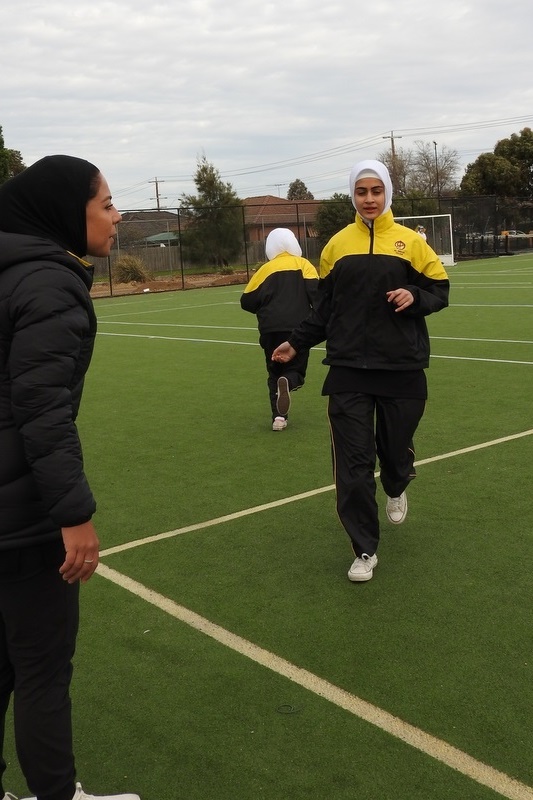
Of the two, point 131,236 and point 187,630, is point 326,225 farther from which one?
point 187,630

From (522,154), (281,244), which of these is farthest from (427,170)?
(281,244)

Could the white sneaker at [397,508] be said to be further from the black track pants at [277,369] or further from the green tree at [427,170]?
the green tree at [427,170]

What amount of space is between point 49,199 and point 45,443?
0.68 m

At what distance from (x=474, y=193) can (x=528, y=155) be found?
15.5ft

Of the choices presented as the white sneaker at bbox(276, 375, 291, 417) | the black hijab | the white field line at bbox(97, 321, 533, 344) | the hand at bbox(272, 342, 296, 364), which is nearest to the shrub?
the white field line at bbox(97, 321, 533, 344)

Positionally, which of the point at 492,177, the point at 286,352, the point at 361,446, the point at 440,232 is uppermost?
the point at 492,177

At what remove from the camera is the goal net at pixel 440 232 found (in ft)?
121

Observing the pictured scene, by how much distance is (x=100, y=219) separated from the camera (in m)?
2.52

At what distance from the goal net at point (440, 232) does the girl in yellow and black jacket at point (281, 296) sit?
29.6m

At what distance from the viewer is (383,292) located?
452 cm

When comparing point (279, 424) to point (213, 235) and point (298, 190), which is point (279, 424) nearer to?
point (213, 235)

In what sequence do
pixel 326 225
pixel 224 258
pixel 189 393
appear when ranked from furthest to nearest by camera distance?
pixel 326 225 → pixel 224 258 → pixel 189 393

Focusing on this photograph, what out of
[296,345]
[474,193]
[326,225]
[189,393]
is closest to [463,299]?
[189,393]

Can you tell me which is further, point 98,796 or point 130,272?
point 130,272
